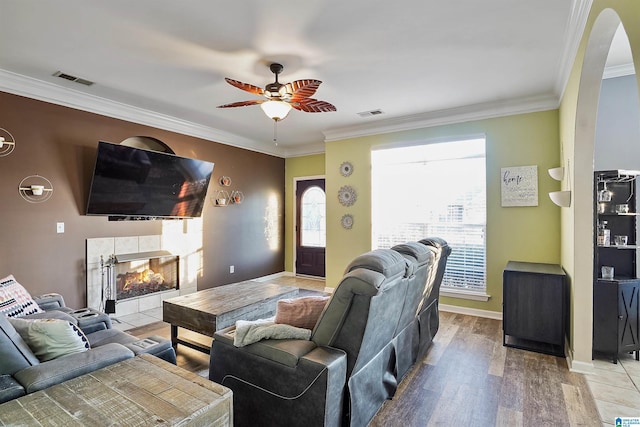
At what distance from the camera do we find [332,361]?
1615 millimetres

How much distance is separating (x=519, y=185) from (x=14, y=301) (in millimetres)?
5117

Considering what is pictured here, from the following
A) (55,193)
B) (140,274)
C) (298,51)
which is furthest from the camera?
(140,274)

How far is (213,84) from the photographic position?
11.6 ft

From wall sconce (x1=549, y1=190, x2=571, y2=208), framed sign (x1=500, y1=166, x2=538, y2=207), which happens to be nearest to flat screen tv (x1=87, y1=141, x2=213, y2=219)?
framed sign (x1=500, y1=166, x2=538, y2=207)

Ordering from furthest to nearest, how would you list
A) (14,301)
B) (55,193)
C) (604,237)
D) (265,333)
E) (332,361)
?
(55,193) → (604,237) → (14,301) → (265,333) → (332,361)

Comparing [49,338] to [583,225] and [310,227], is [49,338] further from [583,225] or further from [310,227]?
[310,227]

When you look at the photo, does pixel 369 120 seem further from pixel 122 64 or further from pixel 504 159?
pixel 122 64

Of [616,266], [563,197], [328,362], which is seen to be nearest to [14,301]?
[328,362]

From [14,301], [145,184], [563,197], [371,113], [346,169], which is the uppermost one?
[371,113]

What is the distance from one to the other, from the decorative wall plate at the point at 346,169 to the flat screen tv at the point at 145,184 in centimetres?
213

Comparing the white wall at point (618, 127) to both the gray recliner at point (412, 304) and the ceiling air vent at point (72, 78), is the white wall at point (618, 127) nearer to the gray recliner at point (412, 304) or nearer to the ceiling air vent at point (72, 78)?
the gray recliner at point (412, 304)

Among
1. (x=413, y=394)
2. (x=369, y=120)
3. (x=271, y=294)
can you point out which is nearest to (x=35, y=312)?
(x=271, y=294)

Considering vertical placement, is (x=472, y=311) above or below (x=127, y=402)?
below

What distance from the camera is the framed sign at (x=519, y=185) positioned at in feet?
13.1
